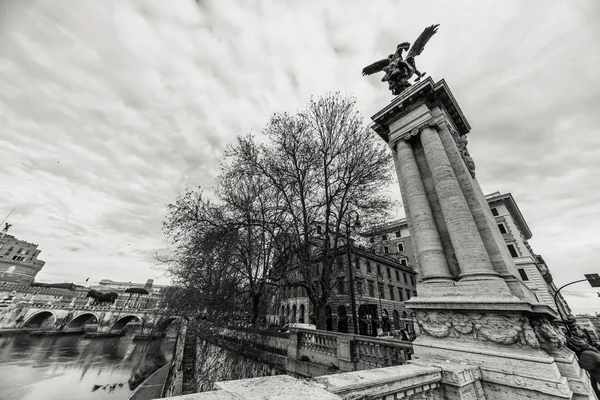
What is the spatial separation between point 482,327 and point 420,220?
2.66m

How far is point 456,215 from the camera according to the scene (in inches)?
218

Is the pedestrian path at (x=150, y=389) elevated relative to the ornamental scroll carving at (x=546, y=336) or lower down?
lower down

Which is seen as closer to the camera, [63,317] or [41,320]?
[63,317]

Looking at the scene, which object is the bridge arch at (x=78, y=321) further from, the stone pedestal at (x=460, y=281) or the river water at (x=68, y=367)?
the stone pedestal at (x=460, y=281)

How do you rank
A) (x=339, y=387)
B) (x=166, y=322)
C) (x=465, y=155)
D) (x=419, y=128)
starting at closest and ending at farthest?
(x=339, y=387), (x=419, y=128), (x=465, y=155), (x=166, y=322)

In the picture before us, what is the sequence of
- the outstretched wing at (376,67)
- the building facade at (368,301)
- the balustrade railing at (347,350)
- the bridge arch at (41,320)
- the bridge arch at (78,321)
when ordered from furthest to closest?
the bridge arch at (78,321), the bridge arch at (41,320), the building facade at (368,301), the outstretched wing at (376,67), the balustrade railing at (347,350)

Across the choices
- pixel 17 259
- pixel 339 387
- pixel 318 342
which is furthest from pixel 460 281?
pixel 17 259

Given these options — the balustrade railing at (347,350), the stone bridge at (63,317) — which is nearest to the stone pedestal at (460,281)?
the balustrade railing at (347,350)

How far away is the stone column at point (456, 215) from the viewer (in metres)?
4.96

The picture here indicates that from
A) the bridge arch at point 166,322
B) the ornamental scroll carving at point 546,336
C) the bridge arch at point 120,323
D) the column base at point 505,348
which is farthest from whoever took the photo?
the bridge arch at point 120,323

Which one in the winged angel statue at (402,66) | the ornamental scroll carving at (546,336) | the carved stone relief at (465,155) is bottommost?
the ornamental scroll carving at (546,336)

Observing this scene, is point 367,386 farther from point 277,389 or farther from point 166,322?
point 166,322

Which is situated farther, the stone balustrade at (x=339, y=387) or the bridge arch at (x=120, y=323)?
the bridge arch at (x=120, y=323)

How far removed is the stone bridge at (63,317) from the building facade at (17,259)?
22.0m
